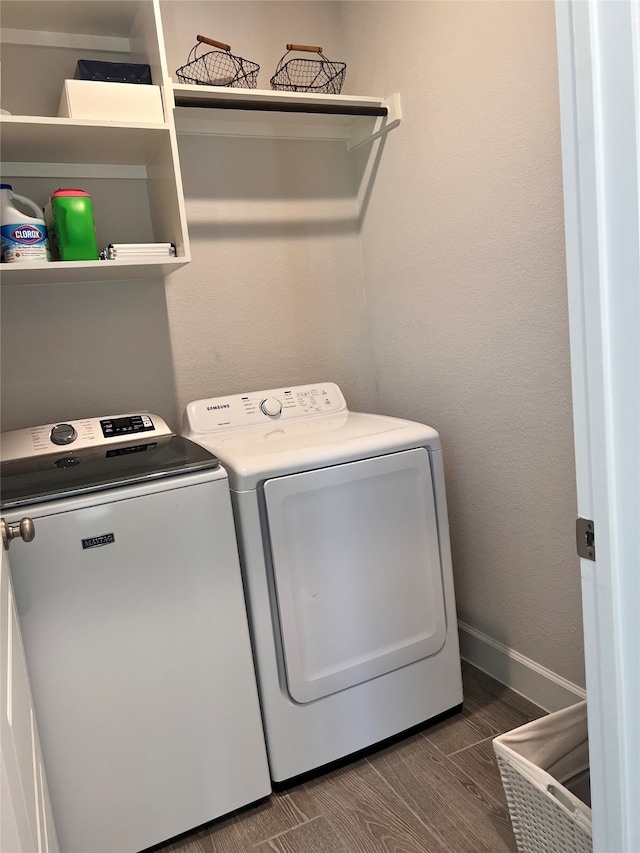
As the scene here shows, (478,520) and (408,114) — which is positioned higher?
(408,114)

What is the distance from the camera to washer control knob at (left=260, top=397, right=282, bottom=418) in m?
2.17

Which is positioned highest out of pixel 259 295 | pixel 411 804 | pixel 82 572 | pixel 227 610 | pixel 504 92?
pixel 504 92

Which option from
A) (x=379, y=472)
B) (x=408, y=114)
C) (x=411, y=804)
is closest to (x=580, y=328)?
(x=379, y=472)

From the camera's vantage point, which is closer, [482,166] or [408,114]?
[482,166]

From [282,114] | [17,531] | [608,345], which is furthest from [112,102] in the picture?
[608,345]

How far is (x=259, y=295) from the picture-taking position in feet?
7.82

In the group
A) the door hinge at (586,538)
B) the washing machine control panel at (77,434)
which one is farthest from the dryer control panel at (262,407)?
the door hinge at (586,538)

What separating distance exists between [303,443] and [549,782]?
976 mm

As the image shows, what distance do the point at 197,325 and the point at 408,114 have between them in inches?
39.2

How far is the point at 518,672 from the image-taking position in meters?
2.03

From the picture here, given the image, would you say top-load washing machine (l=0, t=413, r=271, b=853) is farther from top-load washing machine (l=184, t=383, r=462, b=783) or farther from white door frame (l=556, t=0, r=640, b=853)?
white door frame (l=556, t=0, r=640, b=853)

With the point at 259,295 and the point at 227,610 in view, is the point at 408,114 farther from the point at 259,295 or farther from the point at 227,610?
the point at 227,610

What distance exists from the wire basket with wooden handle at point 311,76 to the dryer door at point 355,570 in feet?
4.45

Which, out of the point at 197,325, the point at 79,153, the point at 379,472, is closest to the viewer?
the point at 379,472
